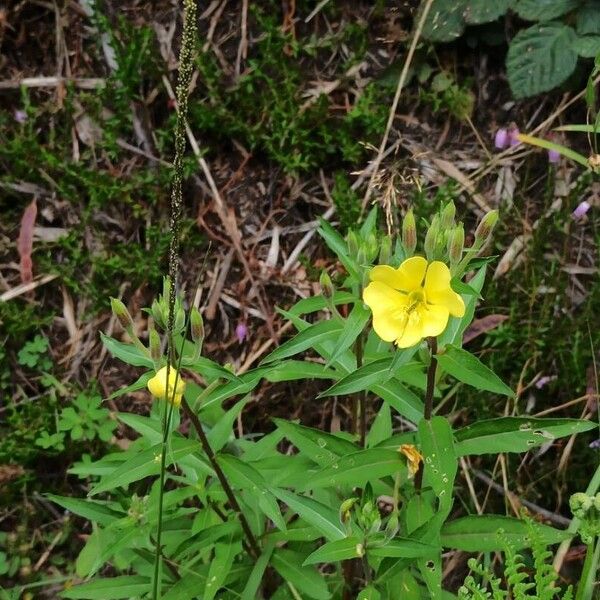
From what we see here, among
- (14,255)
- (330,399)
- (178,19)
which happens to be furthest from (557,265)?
(14,255)

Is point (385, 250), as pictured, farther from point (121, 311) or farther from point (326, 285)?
point (121, 311)

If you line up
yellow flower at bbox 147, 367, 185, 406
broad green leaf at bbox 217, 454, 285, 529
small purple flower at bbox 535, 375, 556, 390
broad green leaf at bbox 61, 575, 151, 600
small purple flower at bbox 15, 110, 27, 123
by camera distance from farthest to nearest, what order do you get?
1. small purple flower at bbox 15, 110, 27, 123
2. small purple flower at bbox 535, 375, 556, 390
3. broad green leaf at bbox 61, 575, 151, 600
4. broad green leaf at bbox 217, 454, 285, 529
5. yellow flower at bbox 147, 367, 185, 406

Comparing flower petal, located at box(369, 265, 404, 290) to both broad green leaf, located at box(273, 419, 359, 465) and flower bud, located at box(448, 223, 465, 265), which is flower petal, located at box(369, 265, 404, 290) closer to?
flower bud, located at box(448, 223, 465, 265)

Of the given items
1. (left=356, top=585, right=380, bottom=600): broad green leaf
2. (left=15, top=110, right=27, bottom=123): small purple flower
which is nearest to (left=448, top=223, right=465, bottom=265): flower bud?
(left=356, top=585, right=380, bottom=600): broad green leaf

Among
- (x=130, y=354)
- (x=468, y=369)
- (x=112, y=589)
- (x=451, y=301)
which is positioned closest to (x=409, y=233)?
A: (x=451, y=301)

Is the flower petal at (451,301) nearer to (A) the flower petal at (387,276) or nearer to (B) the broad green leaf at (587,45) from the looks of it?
(A) the flower petal at (387,276)

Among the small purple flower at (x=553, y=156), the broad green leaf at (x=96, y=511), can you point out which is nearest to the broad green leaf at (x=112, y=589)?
the broad green leaf at (x=96, y=511)

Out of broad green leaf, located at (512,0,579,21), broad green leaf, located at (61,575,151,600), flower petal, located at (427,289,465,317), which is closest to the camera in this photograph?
flower petal, located at (427,289,465,317)
